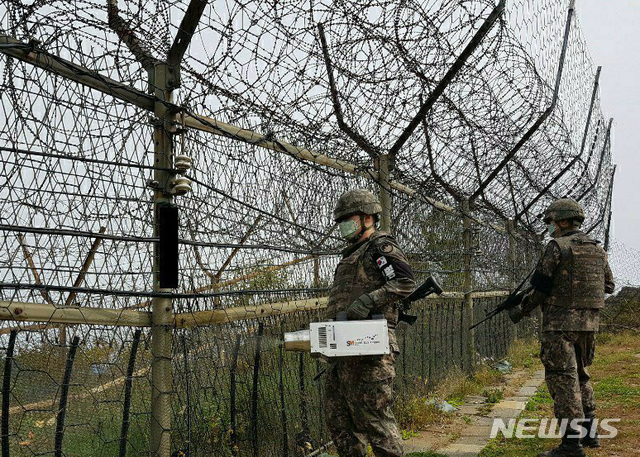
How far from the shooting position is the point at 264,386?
12.6ft

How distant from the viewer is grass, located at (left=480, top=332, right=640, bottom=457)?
16.5 feet

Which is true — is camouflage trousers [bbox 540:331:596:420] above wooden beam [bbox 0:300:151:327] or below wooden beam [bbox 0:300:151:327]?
below

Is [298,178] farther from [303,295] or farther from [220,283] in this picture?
[220,283]

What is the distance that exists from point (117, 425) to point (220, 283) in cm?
90

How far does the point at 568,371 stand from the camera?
4.93 metres

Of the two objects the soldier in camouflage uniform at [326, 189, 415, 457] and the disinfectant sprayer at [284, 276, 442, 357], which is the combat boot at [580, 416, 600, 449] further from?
the disinfectant sprayer at [284, 276, 442, 357]

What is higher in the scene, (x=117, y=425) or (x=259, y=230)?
(x=259, y=230)

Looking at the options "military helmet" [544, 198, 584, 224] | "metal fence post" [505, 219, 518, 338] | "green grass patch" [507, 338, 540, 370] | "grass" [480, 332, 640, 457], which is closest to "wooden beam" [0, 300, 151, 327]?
"grass" [480, 332, 640, 457]

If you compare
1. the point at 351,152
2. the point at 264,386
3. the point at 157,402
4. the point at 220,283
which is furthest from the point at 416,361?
the point at 157,402

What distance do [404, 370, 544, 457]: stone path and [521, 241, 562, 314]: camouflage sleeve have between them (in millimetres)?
1181

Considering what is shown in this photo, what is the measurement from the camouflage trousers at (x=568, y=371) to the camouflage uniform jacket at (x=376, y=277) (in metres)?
1.82

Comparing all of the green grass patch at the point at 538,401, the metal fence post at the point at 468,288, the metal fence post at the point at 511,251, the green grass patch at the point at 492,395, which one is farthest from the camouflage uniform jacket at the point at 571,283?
the metal fence post at the point at 511,251

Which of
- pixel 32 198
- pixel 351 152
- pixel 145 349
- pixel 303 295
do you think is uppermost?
pixel 351 152

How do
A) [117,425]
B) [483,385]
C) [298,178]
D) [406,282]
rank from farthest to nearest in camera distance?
[483,385], [298,178], [406,282], [117,425]
